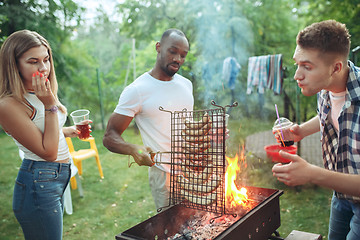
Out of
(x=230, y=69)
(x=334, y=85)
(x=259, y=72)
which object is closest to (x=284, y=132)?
(x=334, y=85)

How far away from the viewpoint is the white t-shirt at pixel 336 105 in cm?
216

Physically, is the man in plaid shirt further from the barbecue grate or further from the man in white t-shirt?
the man in white t-shirt

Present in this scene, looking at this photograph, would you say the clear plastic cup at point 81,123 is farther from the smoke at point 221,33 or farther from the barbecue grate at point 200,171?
the smoke at point 221,33

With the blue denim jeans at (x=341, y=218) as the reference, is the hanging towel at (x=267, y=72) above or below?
above

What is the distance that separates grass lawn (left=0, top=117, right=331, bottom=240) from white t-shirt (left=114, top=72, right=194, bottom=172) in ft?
Answer: 8.83

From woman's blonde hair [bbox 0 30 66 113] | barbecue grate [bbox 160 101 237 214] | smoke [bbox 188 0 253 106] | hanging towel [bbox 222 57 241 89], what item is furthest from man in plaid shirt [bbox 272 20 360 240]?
smoke [bbox 188 0 253 106]

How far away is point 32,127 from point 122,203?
13.5 ft

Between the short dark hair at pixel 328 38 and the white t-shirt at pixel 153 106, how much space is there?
129cm

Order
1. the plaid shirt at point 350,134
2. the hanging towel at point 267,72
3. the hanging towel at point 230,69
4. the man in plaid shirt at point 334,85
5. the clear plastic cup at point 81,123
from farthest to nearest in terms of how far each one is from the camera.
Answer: the hanging towel at point 230,69, the hanging towel at point 267,72, the clear plastic cup at point 81,123, the plaid shirt at point 350,134, the man in plaid shirt at point 334,85

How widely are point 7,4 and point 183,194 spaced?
1051 centimetres

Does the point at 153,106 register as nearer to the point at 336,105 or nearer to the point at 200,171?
the point at 200,171

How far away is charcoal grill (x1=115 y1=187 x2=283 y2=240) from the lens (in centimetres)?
197

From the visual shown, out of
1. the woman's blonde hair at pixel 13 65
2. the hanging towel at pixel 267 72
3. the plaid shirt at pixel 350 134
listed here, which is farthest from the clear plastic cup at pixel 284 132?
the hanging towel at pixel 267 72

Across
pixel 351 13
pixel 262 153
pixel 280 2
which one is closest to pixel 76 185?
pixel 262 153
